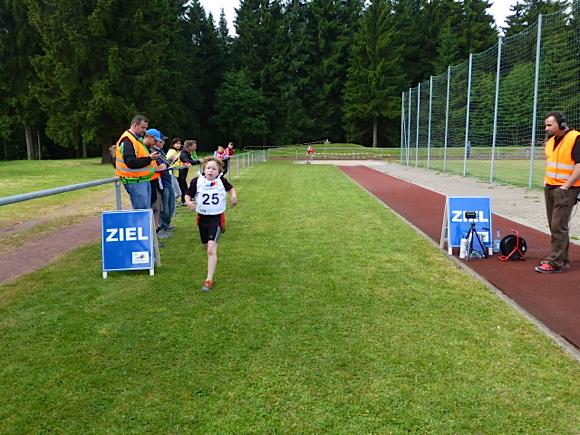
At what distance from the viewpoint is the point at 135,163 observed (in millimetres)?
6801

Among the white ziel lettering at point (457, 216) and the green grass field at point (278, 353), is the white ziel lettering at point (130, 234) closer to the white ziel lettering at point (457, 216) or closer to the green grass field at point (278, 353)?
the green grass field at point (278, 353)

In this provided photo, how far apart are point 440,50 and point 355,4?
43.5 ft

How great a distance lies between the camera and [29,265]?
7.25 meters

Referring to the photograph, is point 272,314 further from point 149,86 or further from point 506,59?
point 149,86

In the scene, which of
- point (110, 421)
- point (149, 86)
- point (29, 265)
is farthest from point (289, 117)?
point (110, 421)

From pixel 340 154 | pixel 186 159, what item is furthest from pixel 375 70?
pixel 186 159

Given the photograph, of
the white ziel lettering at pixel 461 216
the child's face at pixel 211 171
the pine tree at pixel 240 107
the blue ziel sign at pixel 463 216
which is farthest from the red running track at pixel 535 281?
the pine tree at pixel 240 107

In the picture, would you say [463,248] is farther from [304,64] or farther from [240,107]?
[304,64]

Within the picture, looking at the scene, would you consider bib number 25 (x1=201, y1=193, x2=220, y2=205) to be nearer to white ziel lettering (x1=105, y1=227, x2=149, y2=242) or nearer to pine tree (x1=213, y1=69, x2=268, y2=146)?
white ziel lettering (x1=105, y1=227, x2=149, y2=242)

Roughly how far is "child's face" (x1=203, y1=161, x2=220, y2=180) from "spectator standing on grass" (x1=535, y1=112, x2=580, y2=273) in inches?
162

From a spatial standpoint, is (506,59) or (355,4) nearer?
(506,59)

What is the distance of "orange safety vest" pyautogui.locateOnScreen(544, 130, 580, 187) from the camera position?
20.4 feet

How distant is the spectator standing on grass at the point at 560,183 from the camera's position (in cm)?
620

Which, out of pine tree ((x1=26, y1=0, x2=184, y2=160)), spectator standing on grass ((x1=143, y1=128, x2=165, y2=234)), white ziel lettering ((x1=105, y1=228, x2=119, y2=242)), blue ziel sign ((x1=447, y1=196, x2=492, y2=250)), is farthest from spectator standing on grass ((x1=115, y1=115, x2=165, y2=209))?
pine tree ((x1=26, y1=0, x2=184, y2=160))
